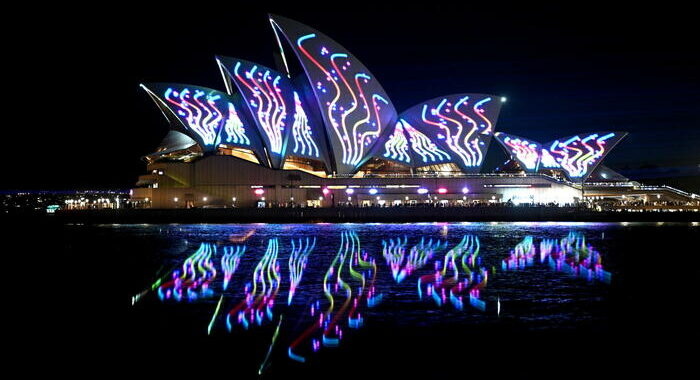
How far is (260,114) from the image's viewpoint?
148 feet

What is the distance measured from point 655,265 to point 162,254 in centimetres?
1451

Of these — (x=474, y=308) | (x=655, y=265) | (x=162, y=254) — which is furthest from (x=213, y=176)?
(x=474, y=308)

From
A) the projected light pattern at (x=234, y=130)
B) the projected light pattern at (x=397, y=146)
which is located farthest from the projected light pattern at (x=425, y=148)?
the projected light pattern at (x=234, y=130)

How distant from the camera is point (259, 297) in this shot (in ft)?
41.6

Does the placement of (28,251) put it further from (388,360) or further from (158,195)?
(158,195)

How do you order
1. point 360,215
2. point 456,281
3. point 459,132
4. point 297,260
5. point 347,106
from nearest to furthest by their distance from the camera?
1. point 456,281
2. point 297,260
3. point 360,215
4. point 347,106
5. point 459,132

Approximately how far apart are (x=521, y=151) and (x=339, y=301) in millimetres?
46739

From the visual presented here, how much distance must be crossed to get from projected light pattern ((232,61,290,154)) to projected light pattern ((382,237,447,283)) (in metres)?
20.9

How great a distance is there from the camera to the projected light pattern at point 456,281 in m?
12.3

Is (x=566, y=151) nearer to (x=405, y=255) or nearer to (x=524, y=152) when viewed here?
(x=524, y=152)

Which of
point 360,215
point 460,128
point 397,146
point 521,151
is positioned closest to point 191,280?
point 360,215

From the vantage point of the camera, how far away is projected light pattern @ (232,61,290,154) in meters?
44.1

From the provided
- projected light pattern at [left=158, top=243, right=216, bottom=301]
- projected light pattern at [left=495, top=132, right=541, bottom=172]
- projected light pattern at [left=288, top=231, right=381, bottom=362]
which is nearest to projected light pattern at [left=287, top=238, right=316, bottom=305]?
projected light pattern at [left=288, top=231, right=381, bottom=362]

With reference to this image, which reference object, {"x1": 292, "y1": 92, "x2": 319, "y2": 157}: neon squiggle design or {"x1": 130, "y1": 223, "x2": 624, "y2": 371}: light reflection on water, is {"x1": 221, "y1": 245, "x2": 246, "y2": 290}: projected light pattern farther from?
{"x1": 292, "y1": 92, "x2": 319, "y2": 157}: neon squiggle design
